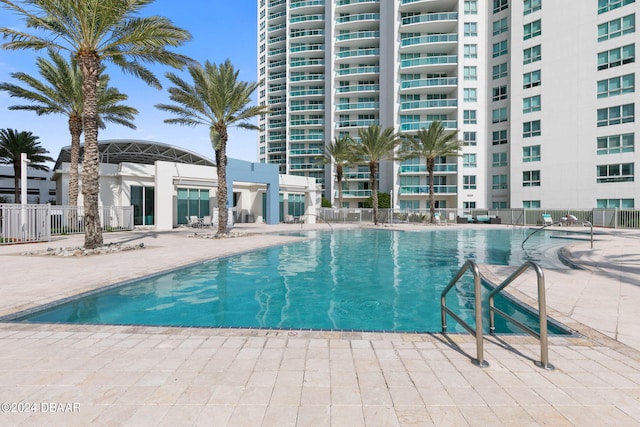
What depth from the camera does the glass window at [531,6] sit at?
126 feet

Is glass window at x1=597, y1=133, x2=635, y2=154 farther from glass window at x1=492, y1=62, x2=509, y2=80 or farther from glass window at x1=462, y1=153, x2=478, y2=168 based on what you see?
glass window at x1=492, y1=62, x2=509, y2=80

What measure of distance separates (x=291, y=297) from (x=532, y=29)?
150 ft

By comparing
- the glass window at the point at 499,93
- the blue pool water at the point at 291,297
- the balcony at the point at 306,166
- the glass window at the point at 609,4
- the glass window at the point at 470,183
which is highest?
the glass window at the point at 609,4

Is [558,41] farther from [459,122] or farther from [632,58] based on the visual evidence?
[459,122]

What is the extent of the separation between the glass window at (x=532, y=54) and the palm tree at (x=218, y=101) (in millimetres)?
34392

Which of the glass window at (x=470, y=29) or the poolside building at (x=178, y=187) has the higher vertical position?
the glass window at (x=470, y=29)

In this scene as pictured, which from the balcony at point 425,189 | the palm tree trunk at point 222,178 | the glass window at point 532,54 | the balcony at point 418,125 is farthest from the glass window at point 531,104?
the palm tree trunk at point 222,178

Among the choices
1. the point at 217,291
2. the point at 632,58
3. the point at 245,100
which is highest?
the point at 632,58

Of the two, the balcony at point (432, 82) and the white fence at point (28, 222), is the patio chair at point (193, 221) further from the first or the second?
the balcony at point (432, 82)

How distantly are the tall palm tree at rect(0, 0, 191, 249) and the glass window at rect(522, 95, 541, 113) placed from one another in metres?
38.9

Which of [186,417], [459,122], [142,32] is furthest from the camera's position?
[459,122]

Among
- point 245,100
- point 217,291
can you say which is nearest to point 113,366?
point 217,291

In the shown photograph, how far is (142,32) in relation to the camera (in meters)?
13.6

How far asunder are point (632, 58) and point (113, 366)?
4620 centimetres
